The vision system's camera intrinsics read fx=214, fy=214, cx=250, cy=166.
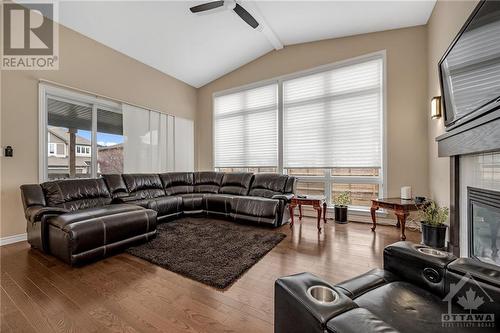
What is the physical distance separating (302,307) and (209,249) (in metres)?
2.02

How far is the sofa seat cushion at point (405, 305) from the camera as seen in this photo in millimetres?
890

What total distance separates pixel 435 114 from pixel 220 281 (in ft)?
11.2

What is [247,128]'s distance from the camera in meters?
5.39

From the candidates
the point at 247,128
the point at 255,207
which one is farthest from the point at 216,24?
the point at 255,207

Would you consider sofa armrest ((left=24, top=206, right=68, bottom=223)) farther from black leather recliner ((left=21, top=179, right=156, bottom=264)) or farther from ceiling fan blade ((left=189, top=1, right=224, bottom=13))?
ceiling fan blade ((left=189, top=1, right=224, bottom=13))

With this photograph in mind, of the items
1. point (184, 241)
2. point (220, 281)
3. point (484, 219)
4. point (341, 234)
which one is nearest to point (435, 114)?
point (484, 219)

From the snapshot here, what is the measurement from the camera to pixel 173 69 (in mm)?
5109

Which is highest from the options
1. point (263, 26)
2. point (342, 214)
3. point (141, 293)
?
point (263, 26)

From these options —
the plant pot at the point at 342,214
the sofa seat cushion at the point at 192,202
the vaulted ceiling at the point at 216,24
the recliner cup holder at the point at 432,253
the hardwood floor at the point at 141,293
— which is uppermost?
the vaulted ceiling at the point at 216,24

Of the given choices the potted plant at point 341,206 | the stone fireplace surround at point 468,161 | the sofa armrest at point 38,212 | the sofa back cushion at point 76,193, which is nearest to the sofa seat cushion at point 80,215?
the sofa armrest at point 38,212

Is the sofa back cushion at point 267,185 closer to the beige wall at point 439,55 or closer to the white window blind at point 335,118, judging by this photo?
the white window blind at point 335,118

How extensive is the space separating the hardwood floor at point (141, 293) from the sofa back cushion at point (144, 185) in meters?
1.57

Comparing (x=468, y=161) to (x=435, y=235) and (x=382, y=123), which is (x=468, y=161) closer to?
(x=435, y=235)

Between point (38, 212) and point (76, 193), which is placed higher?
point (76, 193)
